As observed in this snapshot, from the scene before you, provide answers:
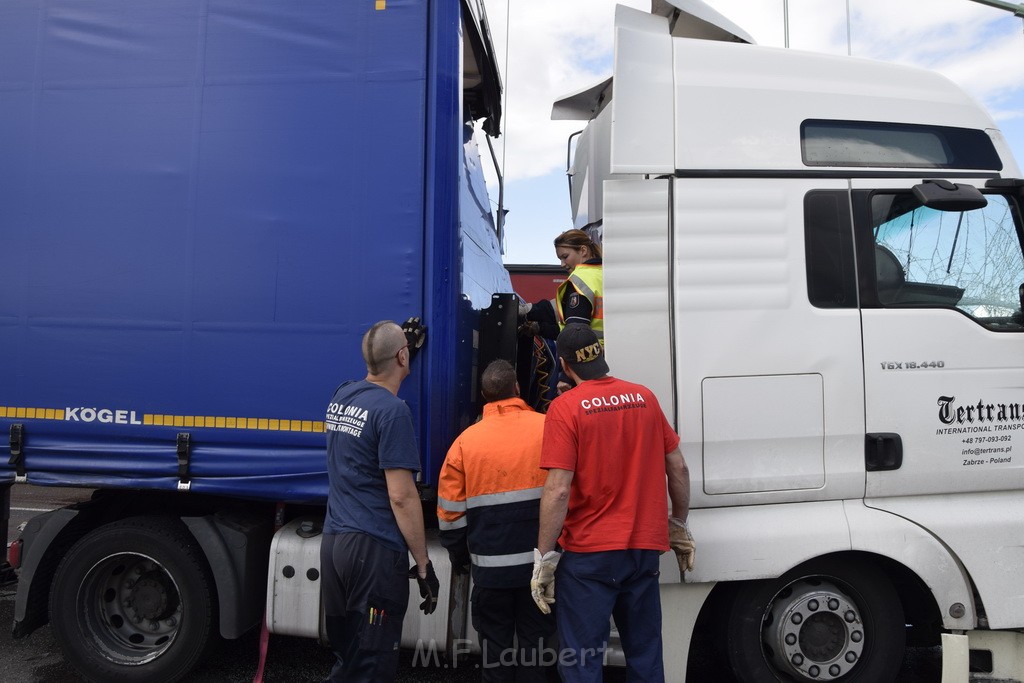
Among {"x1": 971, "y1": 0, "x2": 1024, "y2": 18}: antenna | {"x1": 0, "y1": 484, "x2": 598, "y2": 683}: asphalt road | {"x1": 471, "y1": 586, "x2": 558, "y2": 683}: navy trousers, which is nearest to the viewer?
{"x1": 471, "y1": 586, "x2": 558, "y2": 683}: navy trousers

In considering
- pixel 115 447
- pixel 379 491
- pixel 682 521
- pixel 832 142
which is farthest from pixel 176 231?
pixel 832 142

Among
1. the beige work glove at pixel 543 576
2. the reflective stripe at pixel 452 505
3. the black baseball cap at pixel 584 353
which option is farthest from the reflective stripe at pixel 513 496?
the black baseball cap at pixel 584 353

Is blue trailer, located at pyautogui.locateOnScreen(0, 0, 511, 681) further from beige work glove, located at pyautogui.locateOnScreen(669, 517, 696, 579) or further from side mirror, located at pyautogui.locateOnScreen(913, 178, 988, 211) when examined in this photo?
side mirror, located at pyautogui.locateOnScreen(913, 178, 988, 211)

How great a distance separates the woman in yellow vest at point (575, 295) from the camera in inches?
140

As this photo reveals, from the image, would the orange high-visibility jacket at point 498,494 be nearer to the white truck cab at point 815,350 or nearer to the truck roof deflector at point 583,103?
the white truck cab at point 815,350

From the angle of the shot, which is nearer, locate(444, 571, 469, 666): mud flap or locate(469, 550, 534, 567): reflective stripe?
locate(469, 550, 534, 567): reflective stripe

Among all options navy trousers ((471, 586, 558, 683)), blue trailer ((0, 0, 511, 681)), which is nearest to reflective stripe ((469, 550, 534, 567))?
navy trousers ((471, 586, 558, 683))

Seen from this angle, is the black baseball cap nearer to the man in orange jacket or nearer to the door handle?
the man in orange jacket

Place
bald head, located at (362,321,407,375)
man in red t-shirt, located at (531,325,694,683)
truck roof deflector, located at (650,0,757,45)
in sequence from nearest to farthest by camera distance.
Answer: man in red t-shirt, located at (531,325,694,683), bald head, located at (362,321,407,375), truck roof deflector, located at (650,0,757,45)

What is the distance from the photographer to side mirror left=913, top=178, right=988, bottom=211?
318 centimetres

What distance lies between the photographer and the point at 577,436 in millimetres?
2805

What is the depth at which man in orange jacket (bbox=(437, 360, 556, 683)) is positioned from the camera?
9.81 ft

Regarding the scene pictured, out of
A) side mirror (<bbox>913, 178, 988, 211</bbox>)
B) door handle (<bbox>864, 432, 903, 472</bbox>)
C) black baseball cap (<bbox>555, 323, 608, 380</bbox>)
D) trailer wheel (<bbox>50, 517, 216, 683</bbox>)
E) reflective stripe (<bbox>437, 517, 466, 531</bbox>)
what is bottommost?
trailer wheel (<bbox>50, 517, 216, 683</bbox>)

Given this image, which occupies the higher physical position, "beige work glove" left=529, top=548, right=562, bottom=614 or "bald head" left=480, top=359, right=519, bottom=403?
"bald head" left=480, top=359, right=519, bottom=403
